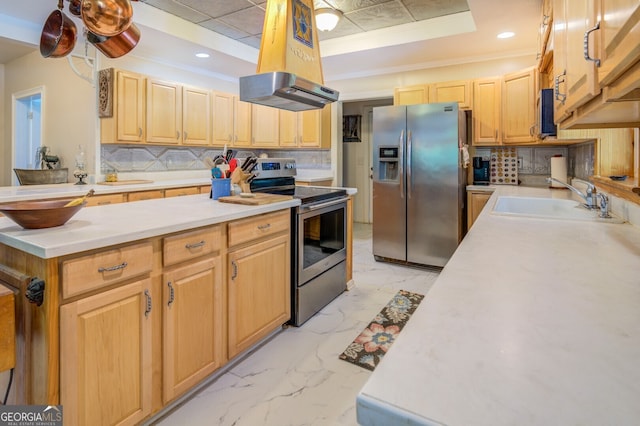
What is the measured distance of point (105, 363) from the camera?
A: 1.37m

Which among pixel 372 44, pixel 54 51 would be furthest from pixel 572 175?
pixel 54 51

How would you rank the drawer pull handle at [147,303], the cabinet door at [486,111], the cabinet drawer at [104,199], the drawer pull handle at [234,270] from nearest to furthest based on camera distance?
the drawer pull handle at [147,303]
the drawer pull handle at [234,270]
the cabinet drawer at [104,199]
the cabinet door at [486,111]

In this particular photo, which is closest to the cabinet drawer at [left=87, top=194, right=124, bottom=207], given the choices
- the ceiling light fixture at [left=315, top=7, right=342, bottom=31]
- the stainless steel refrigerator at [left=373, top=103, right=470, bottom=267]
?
the ceiling light fixture at [left=315, top=7, right=342, bottom=31]

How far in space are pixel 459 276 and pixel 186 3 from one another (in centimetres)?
353

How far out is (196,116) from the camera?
14.7ft

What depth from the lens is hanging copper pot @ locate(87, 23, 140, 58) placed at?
93.8 inches

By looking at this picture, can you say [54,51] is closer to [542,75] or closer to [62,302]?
[62,302]

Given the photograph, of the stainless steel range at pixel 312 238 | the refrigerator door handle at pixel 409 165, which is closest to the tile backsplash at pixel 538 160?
the refrigerator door handle at pixel 409 165

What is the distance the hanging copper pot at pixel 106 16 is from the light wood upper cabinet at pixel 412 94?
3.14 meters

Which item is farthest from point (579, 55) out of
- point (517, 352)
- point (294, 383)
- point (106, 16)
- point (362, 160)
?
point (362, 160)

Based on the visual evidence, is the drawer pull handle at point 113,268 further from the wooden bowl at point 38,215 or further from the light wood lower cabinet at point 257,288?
the light wood lower cabinet at point 257,288

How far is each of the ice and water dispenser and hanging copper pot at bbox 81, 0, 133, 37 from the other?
104 inches

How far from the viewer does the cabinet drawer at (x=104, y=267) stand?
4.10 ft

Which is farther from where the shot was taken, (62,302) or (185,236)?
(185,236)
